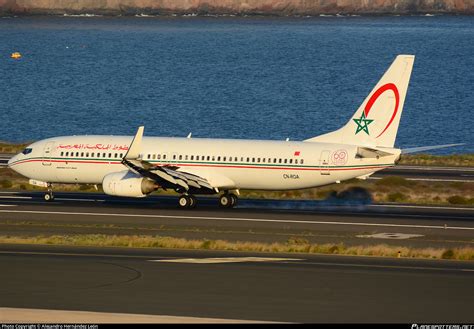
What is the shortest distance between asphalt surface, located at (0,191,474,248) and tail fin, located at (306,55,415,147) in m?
3.94

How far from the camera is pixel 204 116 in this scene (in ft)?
484

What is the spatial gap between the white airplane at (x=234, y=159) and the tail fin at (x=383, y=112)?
50 mm

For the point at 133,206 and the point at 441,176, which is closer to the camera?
the point at 133,206

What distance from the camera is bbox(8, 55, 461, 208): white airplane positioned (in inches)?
2313

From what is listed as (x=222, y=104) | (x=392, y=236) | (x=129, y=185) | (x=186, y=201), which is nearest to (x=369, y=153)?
(x=392, y=236)

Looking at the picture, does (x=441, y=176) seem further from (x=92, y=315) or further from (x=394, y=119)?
(x=92, y=315)

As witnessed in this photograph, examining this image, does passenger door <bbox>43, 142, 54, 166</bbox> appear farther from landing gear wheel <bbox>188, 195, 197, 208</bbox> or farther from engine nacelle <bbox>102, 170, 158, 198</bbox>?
landing gear wheel <bbox>188, 195, 197, 208</bbox>

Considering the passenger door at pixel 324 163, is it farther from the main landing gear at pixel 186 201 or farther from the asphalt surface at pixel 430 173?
the asphalt surface at pixel 430 173

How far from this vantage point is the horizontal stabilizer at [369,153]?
57.6 m

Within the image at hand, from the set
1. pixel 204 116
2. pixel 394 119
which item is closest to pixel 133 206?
pixel 394 119

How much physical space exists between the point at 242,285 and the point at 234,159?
24.9m

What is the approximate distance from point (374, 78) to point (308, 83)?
12730mm

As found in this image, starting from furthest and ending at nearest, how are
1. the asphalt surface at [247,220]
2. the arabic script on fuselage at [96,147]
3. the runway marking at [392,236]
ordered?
the arabic script on fuselage at [96,147] → the asphalt surface at [247,220] → the runway marking at [392,236]

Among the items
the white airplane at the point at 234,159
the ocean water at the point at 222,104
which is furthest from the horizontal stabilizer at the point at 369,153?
the ocean water at the point at 222,104
